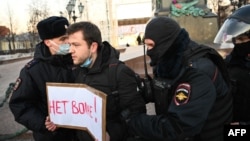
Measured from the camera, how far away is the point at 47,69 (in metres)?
2.71

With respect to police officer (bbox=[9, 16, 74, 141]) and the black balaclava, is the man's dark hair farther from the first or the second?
the black balaclava

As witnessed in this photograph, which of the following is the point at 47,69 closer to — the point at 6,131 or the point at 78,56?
the point at 78,56

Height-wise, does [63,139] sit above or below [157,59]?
below

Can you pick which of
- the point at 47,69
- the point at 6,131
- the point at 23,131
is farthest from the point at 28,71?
the point at 6,131

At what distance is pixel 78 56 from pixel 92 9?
157ft

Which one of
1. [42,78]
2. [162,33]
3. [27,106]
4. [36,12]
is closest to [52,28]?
[42,78]

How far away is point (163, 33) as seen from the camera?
2.06 meters

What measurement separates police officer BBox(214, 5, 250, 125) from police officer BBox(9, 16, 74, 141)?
1.29 meters

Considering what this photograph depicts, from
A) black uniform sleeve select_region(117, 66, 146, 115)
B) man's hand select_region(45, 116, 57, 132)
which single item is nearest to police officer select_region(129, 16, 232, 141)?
black uniform sleeve select_region(117, 66, 146, 115)

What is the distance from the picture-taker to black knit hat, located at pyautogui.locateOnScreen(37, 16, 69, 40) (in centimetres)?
274

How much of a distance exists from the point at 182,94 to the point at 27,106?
128 centimetres

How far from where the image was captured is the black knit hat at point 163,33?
206 cm

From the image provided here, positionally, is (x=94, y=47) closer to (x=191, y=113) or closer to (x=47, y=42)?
(x=47, y=42)

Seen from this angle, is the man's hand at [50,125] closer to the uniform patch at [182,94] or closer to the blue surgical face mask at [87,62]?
the blue surgical face mask at [87,62]
